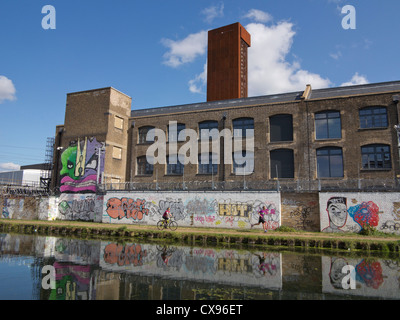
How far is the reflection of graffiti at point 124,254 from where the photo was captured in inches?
432

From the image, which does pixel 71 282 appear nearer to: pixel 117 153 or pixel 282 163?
pixel 282 163

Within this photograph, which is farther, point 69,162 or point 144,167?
point 69,162

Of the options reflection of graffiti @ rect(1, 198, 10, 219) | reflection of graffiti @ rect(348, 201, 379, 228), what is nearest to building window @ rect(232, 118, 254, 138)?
reflection of graffiti @ rect(348, 201, 379, 228)

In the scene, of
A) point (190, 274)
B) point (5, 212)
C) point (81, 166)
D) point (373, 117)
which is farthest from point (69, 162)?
point (373, 117)

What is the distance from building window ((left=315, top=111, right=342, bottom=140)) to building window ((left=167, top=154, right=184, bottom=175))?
1168 centimetres

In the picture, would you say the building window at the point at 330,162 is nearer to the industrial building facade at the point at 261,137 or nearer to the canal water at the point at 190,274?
the industrial building facade at the point at 261,137

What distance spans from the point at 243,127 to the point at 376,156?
10142 millimetres

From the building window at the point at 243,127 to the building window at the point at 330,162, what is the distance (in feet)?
18.8

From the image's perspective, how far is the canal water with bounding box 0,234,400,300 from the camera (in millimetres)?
7492

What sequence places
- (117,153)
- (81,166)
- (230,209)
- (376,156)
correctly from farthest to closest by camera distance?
(117,153) → (81,166) → (376,156) → (230,209)

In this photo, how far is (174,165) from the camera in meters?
28.1

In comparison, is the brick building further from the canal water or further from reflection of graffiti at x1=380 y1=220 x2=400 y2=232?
the canal water

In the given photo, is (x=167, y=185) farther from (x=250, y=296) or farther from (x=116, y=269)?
(x=250, y=296)

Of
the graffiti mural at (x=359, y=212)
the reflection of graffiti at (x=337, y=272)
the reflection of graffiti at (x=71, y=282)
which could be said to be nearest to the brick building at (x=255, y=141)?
the graffiti mural at (x=359, y=212)
